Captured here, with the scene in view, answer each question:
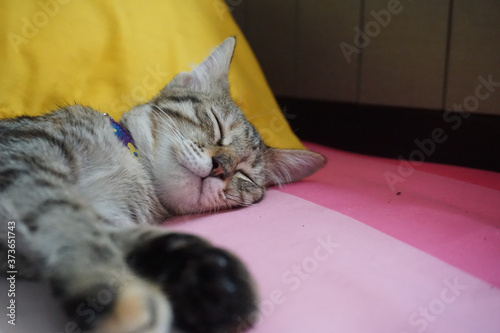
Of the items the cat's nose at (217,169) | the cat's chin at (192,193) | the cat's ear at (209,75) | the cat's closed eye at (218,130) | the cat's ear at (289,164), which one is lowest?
the cat's ear at (289,164)

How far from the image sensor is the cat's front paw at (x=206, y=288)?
67 cm

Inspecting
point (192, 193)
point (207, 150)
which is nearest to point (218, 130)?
point (207, 150)

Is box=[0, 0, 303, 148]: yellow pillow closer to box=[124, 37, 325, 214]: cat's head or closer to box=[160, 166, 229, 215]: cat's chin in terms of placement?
box=[124, 37, 325, 214]: cat's head

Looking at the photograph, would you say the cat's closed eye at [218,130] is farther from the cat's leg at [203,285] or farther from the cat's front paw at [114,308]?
the cat's front paw at [114,308]

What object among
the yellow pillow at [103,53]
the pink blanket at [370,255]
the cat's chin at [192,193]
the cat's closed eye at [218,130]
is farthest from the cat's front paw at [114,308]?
the yellow pillow at [103,53]

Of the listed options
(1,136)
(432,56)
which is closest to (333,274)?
(1,136)

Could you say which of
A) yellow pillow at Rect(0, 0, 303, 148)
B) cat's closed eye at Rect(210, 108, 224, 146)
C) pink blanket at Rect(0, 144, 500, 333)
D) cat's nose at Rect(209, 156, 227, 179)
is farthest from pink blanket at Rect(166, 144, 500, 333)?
yellow pillow at Rect(0, 0, 303, 148)

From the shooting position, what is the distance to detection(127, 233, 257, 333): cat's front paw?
666mm

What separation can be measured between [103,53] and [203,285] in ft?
3.67

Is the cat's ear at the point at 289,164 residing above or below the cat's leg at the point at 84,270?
below

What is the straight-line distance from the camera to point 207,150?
1205mm

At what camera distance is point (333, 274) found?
0.84 m

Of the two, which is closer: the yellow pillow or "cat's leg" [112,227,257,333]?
"cat's leg" [112,227,257,333]

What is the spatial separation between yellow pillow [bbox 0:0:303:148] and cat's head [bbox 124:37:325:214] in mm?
190
